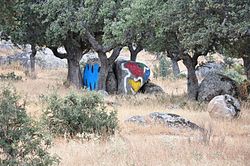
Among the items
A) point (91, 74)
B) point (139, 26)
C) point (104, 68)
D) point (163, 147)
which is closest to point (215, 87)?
point (139, 26)

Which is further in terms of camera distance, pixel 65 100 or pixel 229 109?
pixel 229 109

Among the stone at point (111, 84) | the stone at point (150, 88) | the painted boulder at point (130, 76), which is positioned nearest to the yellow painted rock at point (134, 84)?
the painted boulder at point (130, 76)

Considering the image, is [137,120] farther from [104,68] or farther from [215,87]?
[104,68]

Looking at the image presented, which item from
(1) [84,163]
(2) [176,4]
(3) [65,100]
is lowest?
(1) [84,163]

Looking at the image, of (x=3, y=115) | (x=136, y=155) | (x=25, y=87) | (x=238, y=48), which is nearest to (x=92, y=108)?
(x=136, y=155)

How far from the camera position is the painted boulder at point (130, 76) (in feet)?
92.8

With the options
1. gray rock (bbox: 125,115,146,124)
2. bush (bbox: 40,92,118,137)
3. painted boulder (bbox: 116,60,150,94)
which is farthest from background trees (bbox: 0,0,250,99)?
gray rock (bbox: 125,115,146,124)

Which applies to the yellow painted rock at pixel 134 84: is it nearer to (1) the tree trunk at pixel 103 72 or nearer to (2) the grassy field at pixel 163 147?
(1) the tree trunk at pixel 103 72

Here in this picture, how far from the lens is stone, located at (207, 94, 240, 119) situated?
15.0 metres

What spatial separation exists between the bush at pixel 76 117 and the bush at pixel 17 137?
563 centimetres

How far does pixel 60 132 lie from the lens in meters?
11.2

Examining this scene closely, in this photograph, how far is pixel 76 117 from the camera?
11.3 metres

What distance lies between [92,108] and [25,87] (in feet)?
48.4

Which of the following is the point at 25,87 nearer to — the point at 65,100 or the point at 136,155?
the point at 65,100
